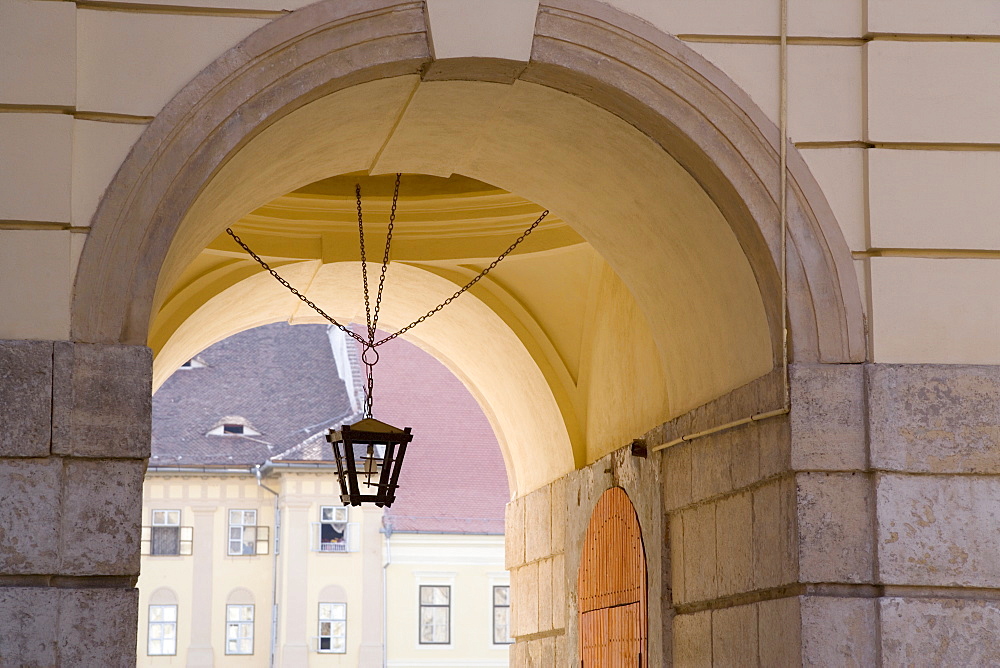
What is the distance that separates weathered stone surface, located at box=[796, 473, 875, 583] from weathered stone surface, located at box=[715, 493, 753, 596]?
523 mm

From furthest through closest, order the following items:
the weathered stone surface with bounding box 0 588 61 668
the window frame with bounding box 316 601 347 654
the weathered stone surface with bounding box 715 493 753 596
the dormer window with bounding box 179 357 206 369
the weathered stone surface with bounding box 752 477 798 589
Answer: the dormer window with bounding box 179 357 206 369 → the window frame with bounding box 316 601 347 654 → the weathered stone surface with bounding box 715 493 753 596 → the weathered stone surface with bounding box 752 477 798 589 → the weathered stone surface with bounding box 0 588 61 668

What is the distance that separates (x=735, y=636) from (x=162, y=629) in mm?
21374

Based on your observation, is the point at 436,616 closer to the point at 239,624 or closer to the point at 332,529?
the point at 332,529

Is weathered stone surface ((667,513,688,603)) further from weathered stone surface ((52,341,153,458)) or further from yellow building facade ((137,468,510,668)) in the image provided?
yellow building facade ((137,468,510,668))

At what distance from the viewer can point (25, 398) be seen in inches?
183

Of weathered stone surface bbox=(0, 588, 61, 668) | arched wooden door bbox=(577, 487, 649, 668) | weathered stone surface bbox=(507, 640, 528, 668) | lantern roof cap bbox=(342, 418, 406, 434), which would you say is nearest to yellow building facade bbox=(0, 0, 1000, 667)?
weathered stone surface bbox=(0, 588, 61, 668)

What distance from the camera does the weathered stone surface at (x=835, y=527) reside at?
16.4 feet

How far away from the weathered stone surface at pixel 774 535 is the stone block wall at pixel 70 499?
7.63ft

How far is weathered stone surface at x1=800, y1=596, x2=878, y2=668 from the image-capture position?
Result: 4926mm

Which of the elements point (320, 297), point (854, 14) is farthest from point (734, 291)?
point (320, 297)

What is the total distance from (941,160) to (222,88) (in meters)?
2.72

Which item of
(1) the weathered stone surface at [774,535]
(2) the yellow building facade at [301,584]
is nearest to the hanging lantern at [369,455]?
(1) the weathered stone surface at [774,535]

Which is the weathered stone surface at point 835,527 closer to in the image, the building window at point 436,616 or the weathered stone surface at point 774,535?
the weathered stone surface at point 774,535

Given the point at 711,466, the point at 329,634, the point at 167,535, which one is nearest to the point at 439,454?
the point at 329,634
